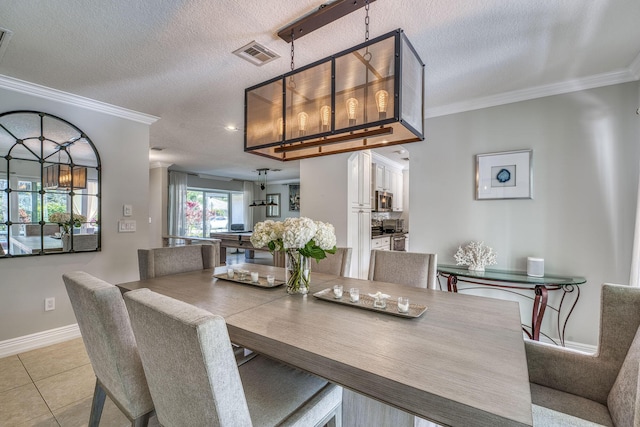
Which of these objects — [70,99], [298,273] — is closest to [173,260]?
[298,273]

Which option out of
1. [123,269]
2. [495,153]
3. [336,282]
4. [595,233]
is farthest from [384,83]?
[123,269]

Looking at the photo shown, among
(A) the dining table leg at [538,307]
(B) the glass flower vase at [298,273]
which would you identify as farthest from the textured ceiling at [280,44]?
(A) the dining table leg at [538,307]

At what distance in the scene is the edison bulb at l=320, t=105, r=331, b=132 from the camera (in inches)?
68.0

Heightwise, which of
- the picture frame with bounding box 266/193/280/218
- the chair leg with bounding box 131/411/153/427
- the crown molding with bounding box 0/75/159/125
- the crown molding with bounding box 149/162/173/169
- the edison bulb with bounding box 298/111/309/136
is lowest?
the chair leg with bounding box 131/411/153/427

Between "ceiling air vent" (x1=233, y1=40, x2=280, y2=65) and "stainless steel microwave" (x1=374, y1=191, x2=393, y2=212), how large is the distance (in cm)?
371

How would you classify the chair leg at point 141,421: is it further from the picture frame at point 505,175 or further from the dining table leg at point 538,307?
the picture frame at point 505,175

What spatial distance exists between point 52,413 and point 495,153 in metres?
3.92

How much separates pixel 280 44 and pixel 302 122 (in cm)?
64

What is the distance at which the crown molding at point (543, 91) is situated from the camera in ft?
7.62

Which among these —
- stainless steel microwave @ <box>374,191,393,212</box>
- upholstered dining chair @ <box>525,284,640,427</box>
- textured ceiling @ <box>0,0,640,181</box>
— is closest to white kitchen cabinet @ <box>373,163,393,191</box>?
stainless steel microwave @ <box>374,191,393,212</box>

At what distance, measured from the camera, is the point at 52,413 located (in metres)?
1.80

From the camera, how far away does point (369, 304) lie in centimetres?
146

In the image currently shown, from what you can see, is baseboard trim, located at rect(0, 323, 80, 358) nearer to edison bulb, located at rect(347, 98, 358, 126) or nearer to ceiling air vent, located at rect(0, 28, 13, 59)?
ceiling air vent, located at rect(0, 28, 13, 59)

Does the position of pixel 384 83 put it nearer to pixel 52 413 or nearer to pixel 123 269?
pixel 52 413
